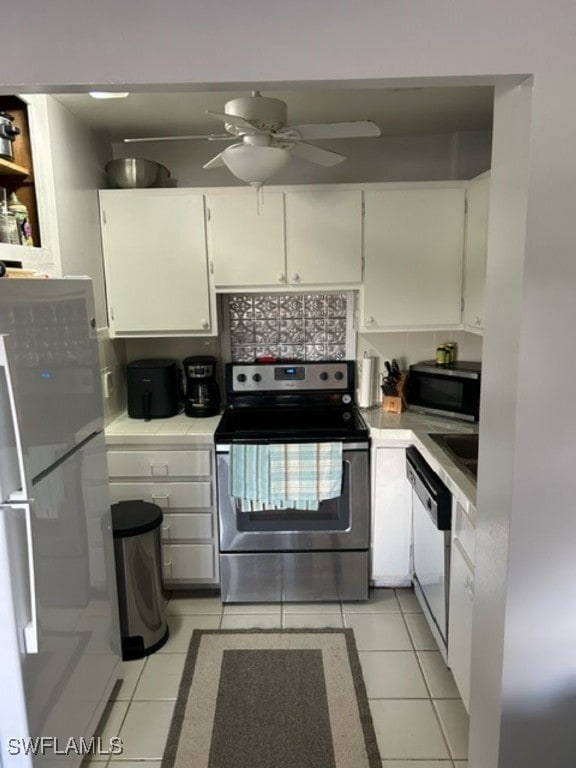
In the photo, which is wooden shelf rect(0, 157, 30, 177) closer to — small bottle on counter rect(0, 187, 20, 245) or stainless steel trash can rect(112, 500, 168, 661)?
small bottle on counter rect(0, 187, 20, 245)

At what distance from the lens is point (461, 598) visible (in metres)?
1.90

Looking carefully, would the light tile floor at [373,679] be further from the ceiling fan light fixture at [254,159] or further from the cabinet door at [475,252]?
the ceiling fan light fixture at [254,159]

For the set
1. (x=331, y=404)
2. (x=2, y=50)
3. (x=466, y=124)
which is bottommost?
(x=331, y=404)

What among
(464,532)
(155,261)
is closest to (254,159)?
(155,261)

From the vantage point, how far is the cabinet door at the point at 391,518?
269 cm

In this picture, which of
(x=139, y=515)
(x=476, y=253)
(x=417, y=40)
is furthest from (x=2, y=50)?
(x=476, y=253)

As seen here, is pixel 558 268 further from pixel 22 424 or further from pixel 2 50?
pixel 22 424

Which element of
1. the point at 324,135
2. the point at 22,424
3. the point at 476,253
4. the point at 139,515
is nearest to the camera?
the point at 22,424

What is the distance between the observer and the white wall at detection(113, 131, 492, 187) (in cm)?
296

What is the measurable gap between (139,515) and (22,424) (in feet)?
3.69

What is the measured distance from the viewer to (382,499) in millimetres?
2717

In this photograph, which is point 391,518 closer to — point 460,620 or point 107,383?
point 460,620

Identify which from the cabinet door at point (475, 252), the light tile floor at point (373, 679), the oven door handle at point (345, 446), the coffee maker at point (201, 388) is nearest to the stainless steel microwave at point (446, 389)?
the cabinet door at point (475, 252)

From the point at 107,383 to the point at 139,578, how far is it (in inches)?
41.4
